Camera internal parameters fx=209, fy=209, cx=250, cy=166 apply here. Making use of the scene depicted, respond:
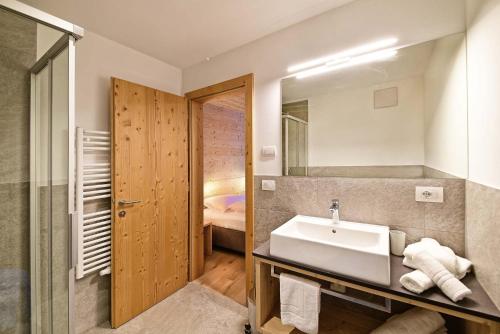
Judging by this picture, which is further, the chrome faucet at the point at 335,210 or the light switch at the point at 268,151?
the light switch at the point at 268,151

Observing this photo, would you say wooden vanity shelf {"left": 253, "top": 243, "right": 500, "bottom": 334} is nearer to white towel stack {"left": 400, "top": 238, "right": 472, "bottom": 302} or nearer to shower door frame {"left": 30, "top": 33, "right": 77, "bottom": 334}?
white towel stack {"left": 400, "top": 238, "right": 472, "bottom": 302}

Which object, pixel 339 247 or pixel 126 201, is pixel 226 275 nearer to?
pixel 126 201

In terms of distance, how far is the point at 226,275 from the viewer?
2.45m

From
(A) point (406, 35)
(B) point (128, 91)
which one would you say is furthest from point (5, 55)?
(A) point (406, 35)

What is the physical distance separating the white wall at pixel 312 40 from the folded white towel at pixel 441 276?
1025mm

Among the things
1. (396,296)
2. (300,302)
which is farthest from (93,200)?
(396,296)

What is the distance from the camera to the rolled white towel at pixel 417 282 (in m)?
0.87

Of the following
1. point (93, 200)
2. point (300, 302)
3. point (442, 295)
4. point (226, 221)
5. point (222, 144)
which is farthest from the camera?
point (222, 144)

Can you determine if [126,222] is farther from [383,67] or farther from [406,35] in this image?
[406,35]

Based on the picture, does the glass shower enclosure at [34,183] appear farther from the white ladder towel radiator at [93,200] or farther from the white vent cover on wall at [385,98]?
the white vent cover on wall at [385,98]

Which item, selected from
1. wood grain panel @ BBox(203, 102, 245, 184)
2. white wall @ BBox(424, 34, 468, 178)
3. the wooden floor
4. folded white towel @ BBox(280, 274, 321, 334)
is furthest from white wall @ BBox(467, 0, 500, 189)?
wood grain panel @ BBox(203, 102, 245, 184)

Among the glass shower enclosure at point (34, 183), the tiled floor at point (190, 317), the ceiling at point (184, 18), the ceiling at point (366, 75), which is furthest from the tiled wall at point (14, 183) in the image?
the ceiling at point (366, 75)

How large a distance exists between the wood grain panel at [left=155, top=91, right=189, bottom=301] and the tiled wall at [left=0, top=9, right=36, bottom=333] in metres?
0.86

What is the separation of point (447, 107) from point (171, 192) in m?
2.22
